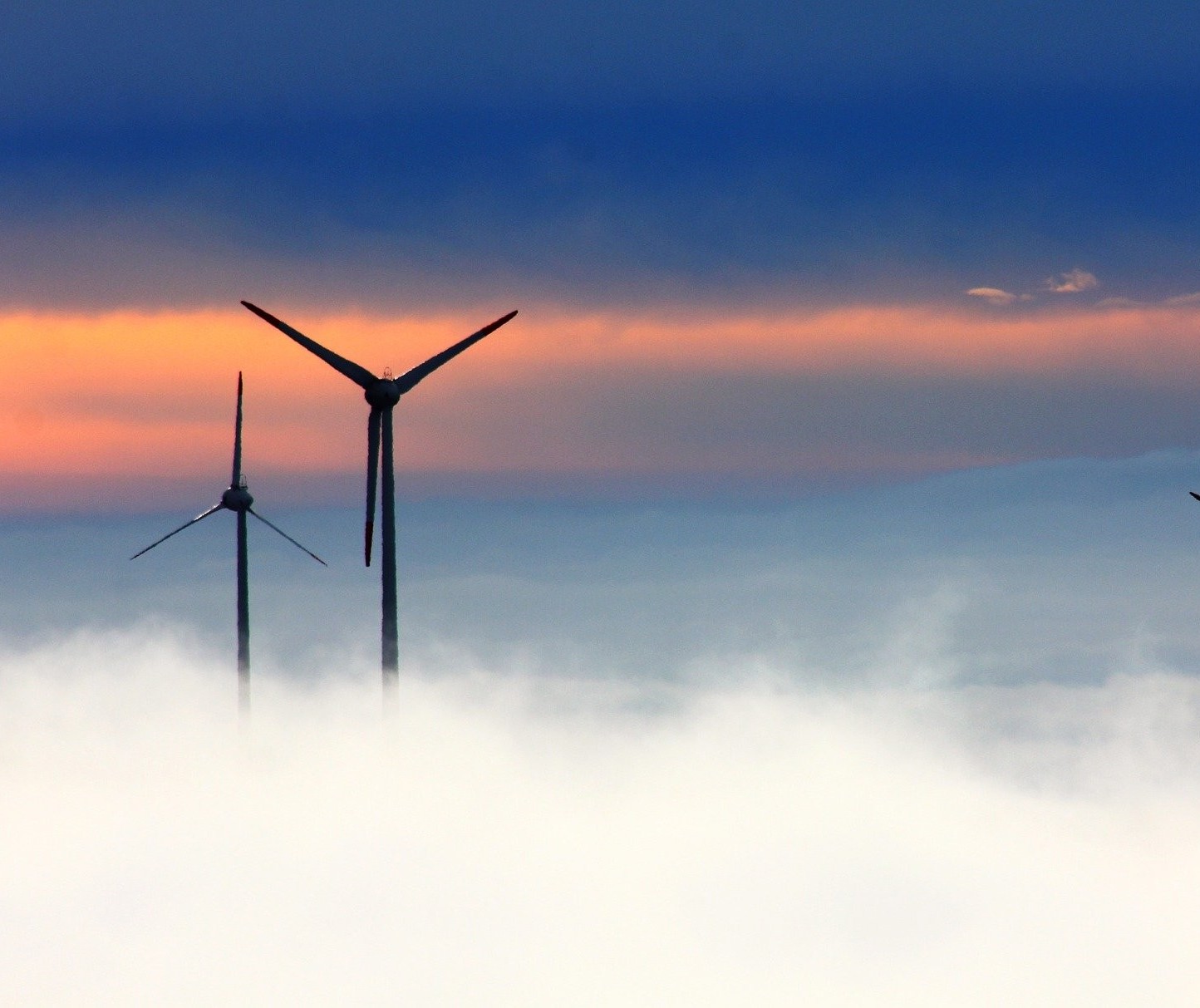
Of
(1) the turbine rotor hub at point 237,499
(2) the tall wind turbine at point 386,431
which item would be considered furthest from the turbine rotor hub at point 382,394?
(1) the turbine rotor hub at point 237,499

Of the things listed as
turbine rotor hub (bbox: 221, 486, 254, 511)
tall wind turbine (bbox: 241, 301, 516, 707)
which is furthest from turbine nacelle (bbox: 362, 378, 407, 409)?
turbine rotor hub (bbox: 221, 486, 254, 511)

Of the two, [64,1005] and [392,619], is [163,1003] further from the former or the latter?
[392,619]

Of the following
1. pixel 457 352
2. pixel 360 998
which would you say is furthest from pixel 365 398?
pixel 360 998

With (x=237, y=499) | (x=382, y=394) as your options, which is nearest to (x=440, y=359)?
(x=382, y=394)

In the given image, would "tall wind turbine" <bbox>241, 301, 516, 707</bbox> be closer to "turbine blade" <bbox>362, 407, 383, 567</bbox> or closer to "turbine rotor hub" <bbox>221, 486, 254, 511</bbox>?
"turbine blade" <bbox>362, 407, 383, 567</bbox>

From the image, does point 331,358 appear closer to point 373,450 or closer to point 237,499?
point 373,450

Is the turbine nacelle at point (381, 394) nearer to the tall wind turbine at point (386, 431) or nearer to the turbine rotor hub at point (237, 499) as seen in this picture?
the tall wind turbine at point (386, 431)
